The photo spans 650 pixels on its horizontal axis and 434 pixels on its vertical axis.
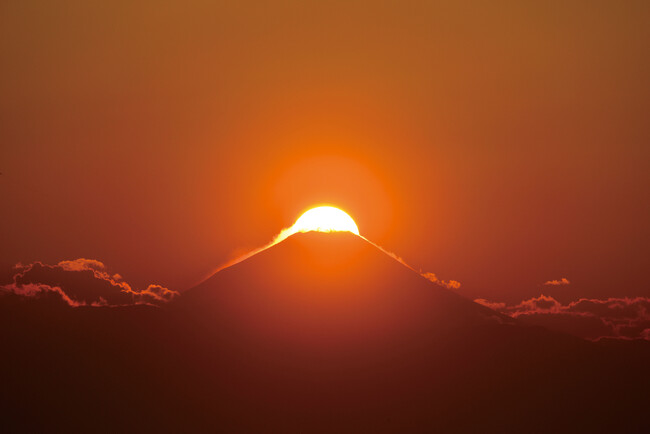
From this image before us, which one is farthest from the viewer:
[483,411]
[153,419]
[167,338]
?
[167,338]

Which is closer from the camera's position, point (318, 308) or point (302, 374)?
point (302, 374)

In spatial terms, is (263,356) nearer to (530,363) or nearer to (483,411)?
(483,411)

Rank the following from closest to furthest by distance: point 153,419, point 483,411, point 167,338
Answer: point 153,419 → point 483,411 → point 167,338

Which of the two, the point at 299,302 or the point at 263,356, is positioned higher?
the point at 299,302

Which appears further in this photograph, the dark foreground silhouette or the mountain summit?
the mountain summit

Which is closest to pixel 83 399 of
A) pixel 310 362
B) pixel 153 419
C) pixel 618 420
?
pixel 153 419

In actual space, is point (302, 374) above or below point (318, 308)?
below

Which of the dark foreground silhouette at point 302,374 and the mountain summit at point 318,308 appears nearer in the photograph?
the dark foreground silhouette at point 302,374

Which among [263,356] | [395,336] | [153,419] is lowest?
[153,419]
